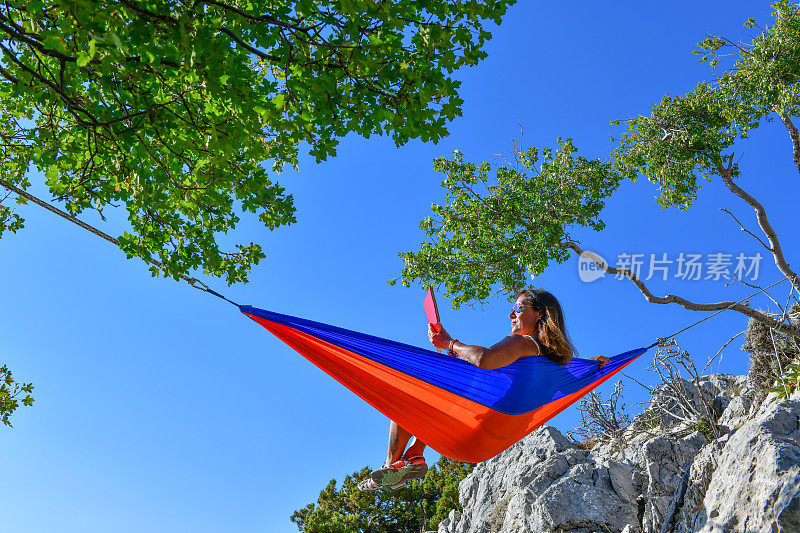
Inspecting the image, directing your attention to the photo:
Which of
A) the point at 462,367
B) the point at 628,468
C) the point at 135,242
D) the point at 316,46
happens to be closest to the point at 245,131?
the point at 316,46

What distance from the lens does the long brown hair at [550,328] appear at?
3.66 meters

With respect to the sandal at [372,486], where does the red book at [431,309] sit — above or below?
above

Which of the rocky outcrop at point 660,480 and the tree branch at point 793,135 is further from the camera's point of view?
the tree branch at point 793,135

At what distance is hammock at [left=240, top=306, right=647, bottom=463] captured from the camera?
3457 millimetres

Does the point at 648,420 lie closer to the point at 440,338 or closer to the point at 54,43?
the point at 440,338

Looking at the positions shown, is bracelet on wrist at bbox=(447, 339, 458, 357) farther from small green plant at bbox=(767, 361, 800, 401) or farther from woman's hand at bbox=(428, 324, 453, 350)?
small green plant at bbox=(767, 361, 800, 401)

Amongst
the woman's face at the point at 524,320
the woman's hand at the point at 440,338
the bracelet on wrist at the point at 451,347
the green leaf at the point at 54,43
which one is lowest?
the bracelet on wrist at the point at 451,347

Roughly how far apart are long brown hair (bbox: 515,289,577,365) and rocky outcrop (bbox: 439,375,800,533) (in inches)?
74.4

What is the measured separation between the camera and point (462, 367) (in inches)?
133

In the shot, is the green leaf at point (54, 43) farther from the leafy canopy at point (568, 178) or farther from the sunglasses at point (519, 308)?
the leafy canopy at point (568, 178)

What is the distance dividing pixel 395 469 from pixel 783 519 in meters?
2.64

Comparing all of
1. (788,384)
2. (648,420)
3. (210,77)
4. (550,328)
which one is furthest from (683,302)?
(210,77)

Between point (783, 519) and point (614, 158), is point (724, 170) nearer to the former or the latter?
point (614, 158)

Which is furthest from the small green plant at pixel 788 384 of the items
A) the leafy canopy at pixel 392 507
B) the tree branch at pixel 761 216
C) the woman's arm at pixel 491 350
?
the leafy canopy at pixel 392 507
